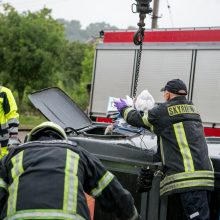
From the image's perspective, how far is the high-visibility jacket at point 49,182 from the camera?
90.4 inches

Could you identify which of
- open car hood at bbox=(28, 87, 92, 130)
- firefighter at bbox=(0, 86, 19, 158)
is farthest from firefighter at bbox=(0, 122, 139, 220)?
firefighter at bbox=(0, 86, 19, 158)

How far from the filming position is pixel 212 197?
3537mm

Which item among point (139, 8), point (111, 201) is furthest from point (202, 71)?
point (111, 201)

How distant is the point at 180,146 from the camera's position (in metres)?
3.54

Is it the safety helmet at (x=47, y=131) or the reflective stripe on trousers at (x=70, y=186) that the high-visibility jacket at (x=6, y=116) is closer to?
the safety helmet at (x=47, y=131)

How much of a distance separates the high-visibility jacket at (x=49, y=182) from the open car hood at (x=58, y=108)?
1785mm

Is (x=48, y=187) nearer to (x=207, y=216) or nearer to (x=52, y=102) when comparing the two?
(x=207, y=216)

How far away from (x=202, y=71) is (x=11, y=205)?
623 centimetres

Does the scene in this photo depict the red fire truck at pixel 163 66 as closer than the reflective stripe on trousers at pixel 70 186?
No

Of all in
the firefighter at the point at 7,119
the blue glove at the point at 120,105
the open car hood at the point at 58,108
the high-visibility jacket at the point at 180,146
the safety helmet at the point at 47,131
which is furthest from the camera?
the firefighter at the point at 7,119

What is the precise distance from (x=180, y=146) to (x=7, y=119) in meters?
Answer: 2.45

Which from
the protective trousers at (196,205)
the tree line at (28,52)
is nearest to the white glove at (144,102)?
the protective trousers at (196,205)

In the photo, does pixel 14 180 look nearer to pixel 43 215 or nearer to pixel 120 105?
pixel 43 215

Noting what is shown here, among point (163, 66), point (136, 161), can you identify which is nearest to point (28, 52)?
point (163, 66)
